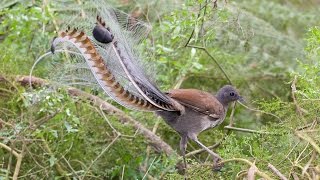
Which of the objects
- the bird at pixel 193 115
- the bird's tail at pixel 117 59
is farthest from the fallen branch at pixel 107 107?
the bird's tail at pixel 117 59

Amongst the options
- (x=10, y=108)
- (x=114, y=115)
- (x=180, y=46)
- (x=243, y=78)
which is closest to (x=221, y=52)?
(x=243, y=78)

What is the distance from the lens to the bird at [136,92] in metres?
3.84

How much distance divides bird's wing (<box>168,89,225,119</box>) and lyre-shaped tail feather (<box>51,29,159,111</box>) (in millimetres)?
663

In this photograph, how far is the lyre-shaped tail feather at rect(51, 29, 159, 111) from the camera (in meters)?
3.80

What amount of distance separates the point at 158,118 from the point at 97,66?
1.51 meters

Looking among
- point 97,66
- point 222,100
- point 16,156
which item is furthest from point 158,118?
point 97,66

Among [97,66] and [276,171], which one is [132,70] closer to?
[97,66]

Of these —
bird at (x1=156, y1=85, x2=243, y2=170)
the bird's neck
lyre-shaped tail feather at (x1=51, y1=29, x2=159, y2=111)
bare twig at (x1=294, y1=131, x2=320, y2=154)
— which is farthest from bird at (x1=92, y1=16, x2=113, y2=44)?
the bird's neck

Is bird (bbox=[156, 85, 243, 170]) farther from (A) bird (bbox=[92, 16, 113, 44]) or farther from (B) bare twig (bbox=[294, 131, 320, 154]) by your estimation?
(B) bare twig (bbox=[294, 131, 320, 154])

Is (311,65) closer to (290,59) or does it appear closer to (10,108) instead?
(10,108)

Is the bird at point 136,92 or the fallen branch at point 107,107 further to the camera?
the fallen branch at point 107,107

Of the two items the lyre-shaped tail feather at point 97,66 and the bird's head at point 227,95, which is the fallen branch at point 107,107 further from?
the lyre-shaped tail feather at point 97,66

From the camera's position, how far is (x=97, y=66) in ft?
12.6

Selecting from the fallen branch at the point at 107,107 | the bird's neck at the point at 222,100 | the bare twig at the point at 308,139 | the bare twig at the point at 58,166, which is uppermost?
the bare twig at the point at 308,139
